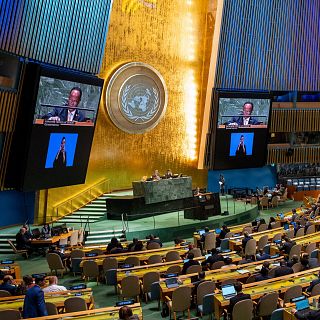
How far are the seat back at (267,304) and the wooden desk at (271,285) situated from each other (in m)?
0.24

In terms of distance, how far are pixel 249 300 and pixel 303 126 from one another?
22.4 meters

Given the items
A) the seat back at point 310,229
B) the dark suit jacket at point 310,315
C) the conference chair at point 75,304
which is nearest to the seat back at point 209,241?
the seat back at point 310,229

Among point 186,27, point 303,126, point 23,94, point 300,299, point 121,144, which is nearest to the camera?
point 300,299

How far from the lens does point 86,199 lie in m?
22.2

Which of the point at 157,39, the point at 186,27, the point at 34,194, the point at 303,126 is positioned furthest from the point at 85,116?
the point at 303,126

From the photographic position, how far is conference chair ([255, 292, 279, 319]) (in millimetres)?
8766

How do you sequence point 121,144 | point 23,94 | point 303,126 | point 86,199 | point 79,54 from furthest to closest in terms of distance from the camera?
point 303,126 → point 121,144 → point 86,199 → point 79,54 → point 23,94

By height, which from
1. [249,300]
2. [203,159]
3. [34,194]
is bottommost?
[249,300]

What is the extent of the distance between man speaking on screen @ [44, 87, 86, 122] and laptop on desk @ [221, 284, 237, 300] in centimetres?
1065

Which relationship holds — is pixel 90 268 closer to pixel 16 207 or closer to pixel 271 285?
pixel 271 285

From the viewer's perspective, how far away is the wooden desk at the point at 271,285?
8.88 m

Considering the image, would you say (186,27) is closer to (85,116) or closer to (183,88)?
(183,88)

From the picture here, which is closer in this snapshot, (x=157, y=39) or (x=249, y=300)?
(x=249, y=300)

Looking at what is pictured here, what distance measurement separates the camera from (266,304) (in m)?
8.80
